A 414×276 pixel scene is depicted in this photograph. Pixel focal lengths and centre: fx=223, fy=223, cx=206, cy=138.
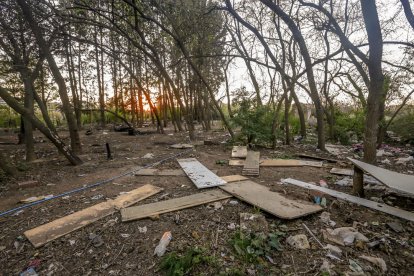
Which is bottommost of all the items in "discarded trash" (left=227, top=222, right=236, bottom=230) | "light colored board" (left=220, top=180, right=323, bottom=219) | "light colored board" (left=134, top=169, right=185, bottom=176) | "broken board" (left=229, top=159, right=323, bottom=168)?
"discarded trash" (left=227, top=222, right=236, bottom=230)

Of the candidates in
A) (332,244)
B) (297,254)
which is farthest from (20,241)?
(332,244)

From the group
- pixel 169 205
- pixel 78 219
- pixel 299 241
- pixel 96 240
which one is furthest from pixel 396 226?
pixel 78 219

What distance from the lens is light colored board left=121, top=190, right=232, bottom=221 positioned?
8.72 feet

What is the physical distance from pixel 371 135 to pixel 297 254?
2745mm

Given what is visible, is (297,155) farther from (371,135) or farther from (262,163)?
(371,135)

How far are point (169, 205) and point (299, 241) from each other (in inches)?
62.2

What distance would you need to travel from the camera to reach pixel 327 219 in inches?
98.7

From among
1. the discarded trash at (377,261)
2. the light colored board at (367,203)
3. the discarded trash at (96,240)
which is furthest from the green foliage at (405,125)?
the discarded trash at (96,240)

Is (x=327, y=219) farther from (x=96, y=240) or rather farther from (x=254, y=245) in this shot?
(x=96, y=240)

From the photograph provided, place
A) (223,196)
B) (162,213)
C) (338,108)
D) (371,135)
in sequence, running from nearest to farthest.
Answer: (162,213) → (223,196) → (371,135) → (338,108)

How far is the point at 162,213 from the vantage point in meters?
2.71

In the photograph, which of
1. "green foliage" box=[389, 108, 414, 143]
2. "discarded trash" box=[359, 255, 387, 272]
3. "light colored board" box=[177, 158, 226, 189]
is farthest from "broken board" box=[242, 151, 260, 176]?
"green foliage" box=[389, 108, 414, 143]

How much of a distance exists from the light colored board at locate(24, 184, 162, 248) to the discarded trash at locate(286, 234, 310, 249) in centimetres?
203

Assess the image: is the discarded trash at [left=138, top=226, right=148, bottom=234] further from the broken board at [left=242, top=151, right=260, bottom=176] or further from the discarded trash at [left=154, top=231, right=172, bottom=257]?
the broken board at [left=242, top=151, right=260, bottom=176]
